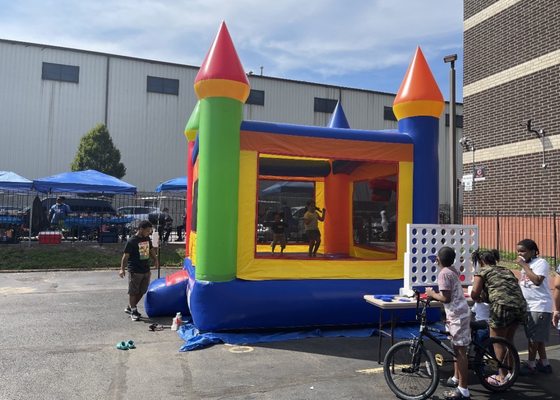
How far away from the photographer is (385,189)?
898 cm

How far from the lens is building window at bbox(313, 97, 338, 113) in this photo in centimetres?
3303

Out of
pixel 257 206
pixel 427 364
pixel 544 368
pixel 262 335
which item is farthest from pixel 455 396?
pixel 257 206

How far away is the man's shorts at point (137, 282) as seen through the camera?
7.50 metres

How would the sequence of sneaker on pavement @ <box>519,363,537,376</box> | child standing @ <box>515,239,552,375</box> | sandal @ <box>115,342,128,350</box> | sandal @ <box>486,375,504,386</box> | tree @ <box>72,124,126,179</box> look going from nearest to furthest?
sandal @ <box>486,375,504,386</box>
child standing @ <box>515,239,552,375</box>
sneaker on pavement @ <box>519,363,537,376</box>
sandal @ <box>115,342,128,350</box>
tree @ <box>72,124,126,179</box>

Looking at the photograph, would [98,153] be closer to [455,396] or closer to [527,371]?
[527,371]

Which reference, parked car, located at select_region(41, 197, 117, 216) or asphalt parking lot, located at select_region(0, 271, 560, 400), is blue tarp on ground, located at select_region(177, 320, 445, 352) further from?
parked car, located at select_region(41, 197, 117, 216)

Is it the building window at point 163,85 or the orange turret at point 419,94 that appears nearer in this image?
the orange turret at point 419,94

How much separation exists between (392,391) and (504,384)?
1.12 meters

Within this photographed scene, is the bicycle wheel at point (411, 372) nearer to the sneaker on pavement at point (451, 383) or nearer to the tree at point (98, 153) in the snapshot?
the sneaker on pavement at point (451, 383)

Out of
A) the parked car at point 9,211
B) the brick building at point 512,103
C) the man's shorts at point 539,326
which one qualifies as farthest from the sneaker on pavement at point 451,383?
the parked car at point 9,211

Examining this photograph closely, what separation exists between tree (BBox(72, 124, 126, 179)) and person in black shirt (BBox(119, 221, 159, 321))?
19192mm

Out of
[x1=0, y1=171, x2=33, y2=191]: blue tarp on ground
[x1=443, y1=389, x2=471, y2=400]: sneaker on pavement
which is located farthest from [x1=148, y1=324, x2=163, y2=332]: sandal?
[x1=0, y1=171, x2=33, y2=191]: blue tarp on ground

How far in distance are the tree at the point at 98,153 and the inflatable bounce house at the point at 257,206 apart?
19.6 m

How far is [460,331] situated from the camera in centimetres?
433
